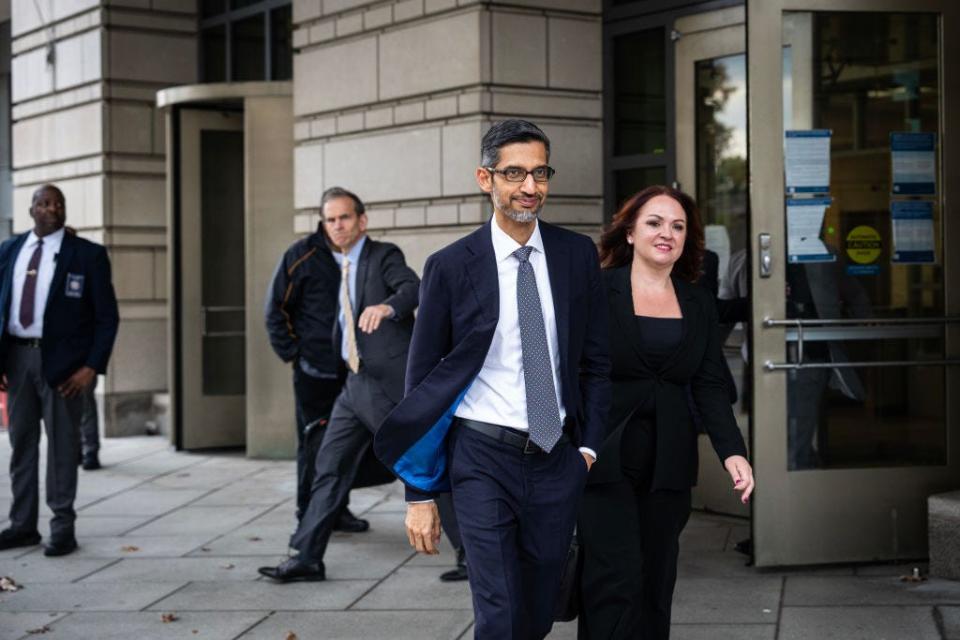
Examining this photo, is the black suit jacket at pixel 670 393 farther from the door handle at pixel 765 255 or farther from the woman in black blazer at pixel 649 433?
the door handle at pixel 765 255

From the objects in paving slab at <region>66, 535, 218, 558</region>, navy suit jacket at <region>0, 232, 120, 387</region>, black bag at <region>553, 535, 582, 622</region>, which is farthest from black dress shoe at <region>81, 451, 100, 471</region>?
black bag at <region>553, 535, 582, 622</region>

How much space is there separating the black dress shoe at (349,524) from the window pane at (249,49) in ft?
18.4

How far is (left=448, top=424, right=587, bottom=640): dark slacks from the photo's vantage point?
3912 mm

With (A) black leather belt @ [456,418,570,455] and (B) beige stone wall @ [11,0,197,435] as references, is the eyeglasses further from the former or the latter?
(B) beige stone wall @ [11,0,197,435]

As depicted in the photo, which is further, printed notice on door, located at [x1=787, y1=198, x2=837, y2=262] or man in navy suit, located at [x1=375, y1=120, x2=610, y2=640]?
printed notice on door, located at [x1=787, y1=198, x2=837, y2=262]

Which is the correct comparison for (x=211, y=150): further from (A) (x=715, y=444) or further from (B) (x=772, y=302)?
(A) (x=715, y=444)

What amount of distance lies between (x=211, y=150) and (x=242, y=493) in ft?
11.9

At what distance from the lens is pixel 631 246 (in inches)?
194

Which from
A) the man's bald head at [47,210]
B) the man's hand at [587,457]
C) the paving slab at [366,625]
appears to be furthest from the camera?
the man's bald head at [47,210]

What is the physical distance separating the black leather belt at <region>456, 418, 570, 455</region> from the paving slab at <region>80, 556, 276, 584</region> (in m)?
3.46

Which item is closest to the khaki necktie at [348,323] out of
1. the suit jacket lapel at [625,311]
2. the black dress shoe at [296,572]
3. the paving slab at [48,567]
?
the black dress shoe at [296,572]

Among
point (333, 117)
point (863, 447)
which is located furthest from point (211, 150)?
point (863, 447)

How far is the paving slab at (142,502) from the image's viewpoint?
9289 mm

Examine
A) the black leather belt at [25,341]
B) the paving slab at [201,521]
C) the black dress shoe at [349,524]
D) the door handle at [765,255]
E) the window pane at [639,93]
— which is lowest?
the paving slab at [201,521]
